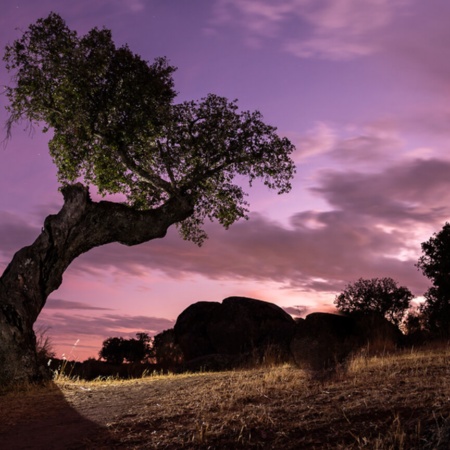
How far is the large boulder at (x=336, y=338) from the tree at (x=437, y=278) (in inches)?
79.9

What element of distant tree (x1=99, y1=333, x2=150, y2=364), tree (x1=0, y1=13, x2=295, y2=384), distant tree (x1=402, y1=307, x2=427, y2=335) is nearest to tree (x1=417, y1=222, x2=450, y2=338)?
distant tree (x1=402, y1=307, x2=427, y2=335)

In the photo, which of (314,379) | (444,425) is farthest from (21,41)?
(444,425)

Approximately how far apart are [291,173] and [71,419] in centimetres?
1361

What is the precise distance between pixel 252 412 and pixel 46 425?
5.01 metres

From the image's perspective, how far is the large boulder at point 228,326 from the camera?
1199 inches

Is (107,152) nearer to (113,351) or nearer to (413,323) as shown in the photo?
(413,323)

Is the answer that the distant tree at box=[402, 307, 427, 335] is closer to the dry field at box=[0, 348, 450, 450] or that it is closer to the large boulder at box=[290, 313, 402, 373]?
the large boulder at box=[290, 313, 402, 373]

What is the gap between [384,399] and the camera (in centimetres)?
1046

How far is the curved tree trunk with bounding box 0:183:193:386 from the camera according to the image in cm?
1919

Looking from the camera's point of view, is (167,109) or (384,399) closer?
(384,399)

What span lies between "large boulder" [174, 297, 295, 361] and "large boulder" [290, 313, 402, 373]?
13.5ft

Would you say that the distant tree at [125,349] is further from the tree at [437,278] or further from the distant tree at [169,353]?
the tree at [437,278]

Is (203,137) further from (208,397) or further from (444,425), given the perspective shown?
(444,425)

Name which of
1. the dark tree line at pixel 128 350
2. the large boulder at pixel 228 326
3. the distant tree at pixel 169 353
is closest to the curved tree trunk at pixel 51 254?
the large boulder at pixel 228 326
